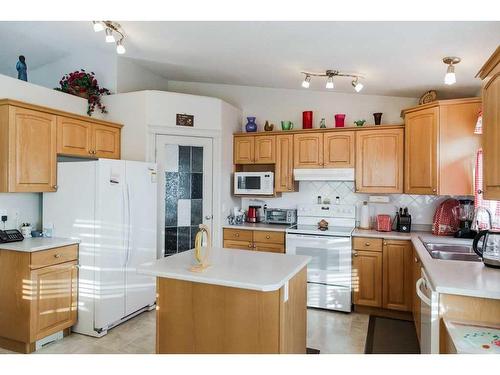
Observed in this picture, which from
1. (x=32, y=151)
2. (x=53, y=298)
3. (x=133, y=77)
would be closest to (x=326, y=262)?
(x=53, y=298)

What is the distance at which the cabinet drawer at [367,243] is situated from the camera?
368 cm

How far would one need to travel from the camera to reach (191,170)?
4.28m

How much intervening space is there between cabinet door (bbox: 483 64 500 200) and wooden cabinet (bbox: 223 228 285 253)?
2.48m

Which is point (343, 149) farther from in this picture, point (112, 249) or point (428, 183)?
point (112, 249)

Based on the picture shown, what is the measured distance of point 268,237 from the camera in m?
4.19

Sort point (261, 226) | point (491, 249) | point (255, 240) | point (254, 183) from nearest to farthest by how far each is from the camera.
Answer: point (491, 249) → point (255, 240) → point (261, 226) → point (254, 183)

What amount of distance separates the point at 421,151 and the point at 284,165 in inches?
63.0

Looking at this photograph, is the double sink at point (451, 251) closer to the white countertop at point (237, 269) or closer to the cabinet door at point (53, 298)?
the white countertop at point (237, 269)

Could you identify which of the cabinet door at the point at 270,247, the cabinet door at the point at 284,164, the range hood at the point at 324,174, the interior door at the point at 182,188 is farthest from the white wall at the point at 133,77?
the cabinet door at the point at 270,247

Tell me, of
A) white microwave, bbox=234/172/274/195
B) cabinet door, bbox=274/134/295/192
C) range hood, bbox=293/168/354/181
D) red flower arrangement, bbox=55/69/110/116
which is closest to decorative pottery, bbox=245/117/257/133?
cabinet door, bbox=274/134/295/192

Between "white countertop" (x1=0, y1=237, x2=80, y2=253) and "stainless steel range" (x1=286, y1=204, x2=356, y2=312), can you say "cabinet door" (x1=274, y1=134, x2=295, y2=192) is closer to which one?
"stainless steel range" (x1=286, y1=204, x2=356, y2=312)

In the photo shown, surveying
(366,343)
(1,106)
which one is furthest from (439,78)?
(1,106)

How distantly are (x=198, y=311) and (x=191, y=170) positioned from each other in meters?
2.38

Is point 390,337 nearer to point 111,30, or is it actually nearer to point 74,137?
point 74,137
